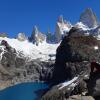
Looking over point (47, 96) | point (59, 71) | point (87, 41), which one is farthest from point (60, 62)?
point (47, 96)

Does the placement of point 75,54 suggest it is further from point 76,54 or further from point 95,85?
point 95,85

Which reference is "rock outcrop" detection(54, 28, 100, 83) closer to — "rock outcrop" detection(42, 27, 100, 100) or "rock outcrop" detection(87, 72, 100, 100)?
"rock outcrop" detection(42, 27, 100, 100)

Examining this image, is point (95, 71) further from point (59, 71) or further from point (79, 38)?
point (59, 71)

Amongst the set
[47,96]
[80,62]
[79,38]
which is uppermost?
[79,38]

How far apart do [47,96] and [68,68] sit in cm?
12384

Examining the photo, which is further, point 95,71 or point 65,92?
point 65,92

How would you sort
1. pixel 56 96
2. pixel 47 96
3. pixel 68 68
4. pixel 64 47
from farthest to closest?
pixel 64 47 < pixel 68 68 < pixel 47 96 < pixel 56 96

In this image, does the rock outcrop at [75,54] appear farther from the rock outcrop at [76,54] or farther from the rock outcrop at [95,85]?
the rock outcrop at [95,85]

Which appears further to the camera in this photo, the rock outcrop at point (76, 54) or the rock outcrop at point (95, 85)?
the rock outcrop at point (76, 54)

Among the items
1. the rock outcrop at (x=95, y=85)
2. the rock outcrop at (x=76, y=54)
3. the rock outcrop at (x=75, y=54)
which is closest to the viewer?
the rock outcrop at (x=95, y=85)

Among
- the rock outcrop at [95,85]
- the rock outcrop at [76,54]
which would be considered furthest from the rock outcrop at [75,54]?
the rock outcrop at [95,85]

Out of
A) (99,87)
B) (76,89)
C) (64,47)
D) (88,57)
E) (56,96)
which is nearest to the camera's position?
(99,87)

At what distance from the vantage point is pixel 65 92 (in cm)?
4394

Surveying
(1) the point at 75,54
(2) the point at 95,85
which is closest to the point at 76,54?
A: (1) the point at 75,54
